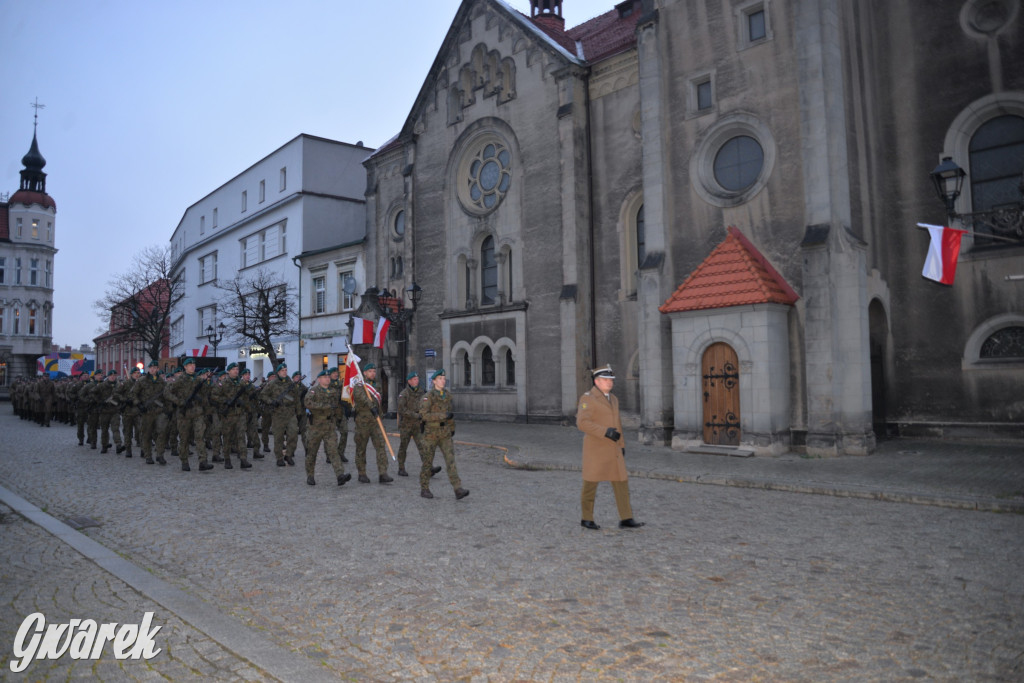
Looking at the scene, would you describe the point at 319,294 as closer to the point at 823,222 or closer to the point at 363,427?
the point at 363,427

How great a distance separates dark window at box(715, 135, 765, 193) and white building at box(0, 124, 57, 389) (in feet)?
246

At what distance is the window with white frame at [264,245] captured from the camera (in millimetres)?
40750

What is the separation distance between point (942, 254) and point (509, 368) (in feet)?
53.8

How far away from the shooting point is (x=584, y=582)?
610cm

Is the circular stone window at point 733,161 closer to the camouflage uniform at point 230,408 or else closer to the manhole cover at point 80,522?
the camouflage uniform at point 230,408

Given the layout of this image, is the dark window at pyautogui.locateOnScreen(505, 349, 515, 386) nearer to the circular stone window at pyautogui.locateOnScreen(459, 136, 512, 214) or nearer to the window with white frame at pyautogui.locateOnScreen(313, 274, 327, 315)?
the circular stone window at pyautogui.locateOnScreen(459, 136, 512, 214)

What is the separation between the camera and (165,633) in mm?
4902

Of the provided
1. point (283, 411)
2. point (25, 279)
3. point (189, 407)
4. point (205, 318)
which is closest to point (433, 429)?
point (283, 411)

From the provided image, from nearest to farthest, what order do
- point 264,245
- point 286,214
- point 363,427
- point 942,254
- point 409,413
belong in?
point 942,254 < point 363,427 < point 409,413 < point 286,214 < point 264,245

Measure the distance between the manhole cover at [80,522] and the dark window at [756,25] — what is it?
1656 centimetres

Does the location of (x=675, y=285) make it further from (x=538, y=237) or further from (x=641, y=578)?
(x=641, y=578)

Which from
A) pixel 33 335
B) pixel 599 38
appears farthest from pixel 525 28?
pixel 33 335

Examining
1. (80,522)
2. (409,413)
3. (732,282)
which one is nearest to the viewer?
(80,522)

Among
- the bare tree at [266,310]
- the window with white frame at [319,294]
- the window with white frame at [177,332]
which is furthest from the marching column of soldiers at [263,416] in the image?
the window with white frame at [177,332]
